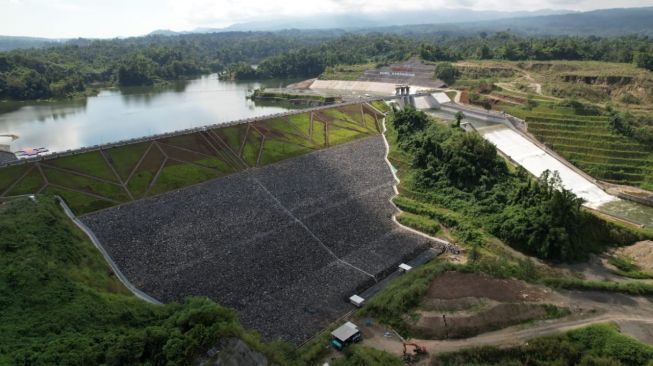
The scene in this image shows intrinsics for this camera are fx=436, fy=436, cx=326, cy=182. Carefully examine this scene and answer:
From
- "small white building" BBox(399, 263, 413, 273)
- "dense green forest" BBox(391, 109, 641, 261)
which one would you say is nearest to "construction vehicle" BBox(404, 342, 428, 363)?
"small white building" BBox(399, 263, 413, 273)

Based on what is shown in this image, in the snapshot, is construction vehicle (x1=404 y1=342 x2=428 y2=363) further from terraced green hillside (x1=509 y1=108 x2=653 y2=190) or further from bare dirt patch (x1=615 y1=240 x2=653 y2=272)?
terraced green hillside (x1=509 y1=108 x2=653 y2=190)

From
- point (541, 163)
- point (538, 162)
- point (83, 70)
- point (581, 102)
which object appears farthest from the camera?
point (83, 70)

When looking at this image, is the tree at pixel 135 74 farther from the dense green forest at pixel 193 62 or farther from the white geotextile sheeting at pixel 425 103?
the white geotextile sheeting at pixel 425 103

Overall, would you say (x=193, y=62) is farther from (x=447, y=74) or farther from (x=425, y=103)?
(x=425, y=103)

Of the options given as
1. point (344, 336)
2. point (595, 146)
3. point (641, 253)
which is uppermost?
point (595, 146)

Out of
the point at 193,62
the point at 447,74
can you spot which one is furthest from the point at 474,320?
the point at 193,62

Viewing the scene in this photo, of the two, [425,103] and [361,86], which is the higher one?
[361,86]
